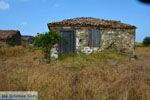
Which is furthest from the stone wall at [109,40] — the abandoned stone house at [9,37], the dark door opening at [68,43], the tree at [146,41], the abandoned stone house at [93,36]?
the tree at [146,41]

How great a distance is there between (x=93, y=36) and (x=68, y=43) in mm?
2114

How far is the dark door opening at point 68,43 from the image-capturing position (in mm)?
15578

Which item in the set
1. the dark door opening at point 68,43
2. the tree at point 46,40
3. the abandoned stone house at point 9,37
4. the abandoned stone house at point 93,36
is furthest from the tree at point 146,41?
the tree at point 46,40

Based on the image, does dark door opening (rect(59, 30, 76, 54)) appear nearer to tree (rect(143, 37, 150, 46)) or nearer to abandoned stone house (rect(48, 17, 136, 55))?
abandoned stone house (rect(48, 17, 136, 55))

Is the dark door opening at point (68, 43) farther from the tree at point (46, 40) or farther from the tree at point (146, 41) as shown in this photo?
the tree at point (146, 41)

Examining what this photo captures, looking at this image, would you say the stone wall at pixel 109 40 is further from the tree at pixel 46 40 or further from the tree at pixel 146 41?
the tree at pixel 146 41

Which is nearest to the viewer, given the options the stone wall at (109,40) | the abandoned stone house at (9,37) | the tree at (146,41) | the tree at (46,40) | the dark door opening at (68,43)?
the tree at (46,40)

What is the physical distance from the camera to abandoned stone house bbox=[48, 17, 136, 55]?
15.6m

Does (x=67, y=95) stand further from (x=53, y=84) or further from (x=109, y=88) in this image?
(x=109, y=88)

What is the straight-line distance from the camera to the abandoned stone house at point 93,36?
51.3 feet

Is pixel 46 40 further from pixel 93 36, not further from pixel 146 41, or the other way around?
pixel 146 41

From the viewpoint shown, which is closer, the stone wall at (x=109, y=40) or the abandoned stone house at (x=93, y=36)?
the abandoned stone house at (x=93, y=36)

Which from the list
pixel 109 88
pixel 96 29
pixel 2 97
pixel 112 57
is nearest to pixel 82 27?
pixel 96 29

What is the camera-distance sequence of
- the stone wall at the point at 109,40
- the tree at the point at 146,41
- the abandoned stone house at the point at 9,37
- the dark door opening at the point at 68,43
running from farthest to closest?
the tree at the point at 146,41
the abandoned stone house at the point at 9,37
the stone wall at the point at 109,40
the dark door opening at the point at 68,43
